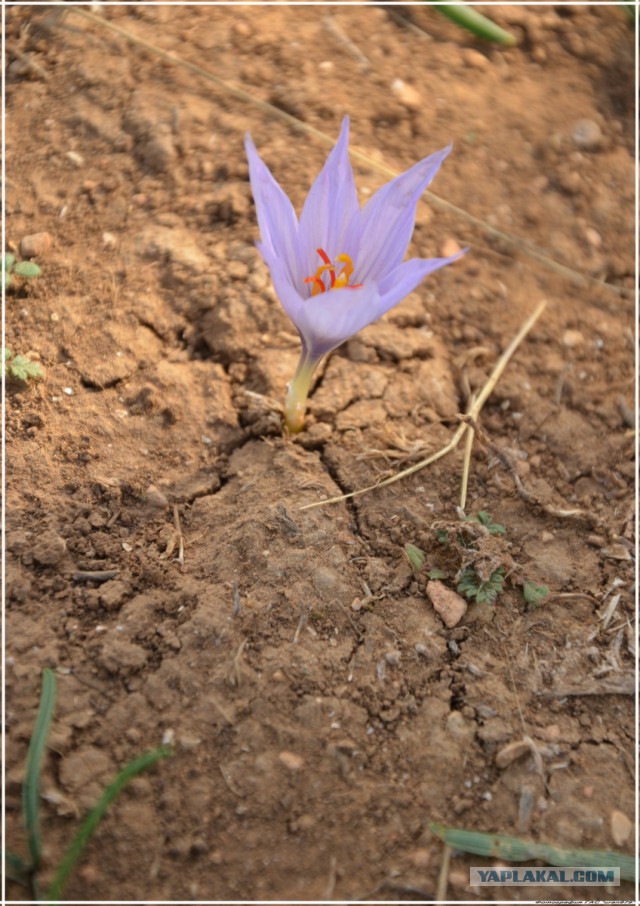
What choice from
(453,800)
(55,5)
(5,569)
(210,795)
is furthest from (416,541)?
(55,5)

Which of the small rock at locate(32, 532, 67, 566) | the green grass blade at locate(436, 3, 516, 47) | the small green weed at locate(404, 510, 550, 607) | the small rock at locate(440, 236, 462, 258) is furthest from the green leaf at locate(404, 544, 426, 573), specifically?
the green grass blade at locate(436, 3, 516, 47)

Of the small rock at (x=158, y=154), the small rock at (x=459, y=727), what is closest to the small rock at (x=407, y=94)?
the small rock at (x=158, y=154)

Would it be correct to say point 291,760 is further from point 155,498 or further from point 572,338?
point 572,338

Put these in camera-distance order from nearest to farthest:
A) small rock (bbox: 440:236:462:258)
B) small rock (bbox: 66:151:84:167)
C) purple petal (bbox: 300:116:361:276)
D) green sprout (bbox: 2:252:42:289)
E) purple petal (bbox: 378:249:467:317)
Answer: purple petal (bbox: 378:249:467:317) < purple petal (bbox: 300:116:361:276) < green sprout (bbox: 2:252:42:289) < small rock (bbox: 66:151:84:167) < small rock (bbox: 440:236:462:258)

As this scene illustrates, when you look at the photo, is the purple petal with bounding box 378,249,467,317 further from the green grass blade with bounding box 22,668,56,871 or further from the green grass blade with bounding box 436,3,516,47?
the green grass blade with bounding box 436,3,516,47

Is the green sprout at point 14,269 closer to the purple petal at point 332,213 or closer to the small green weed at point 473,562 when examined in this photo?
the purple petal at point 332,213

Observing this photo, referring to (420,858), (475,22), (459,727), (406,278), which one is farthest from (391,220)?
(475,22)
